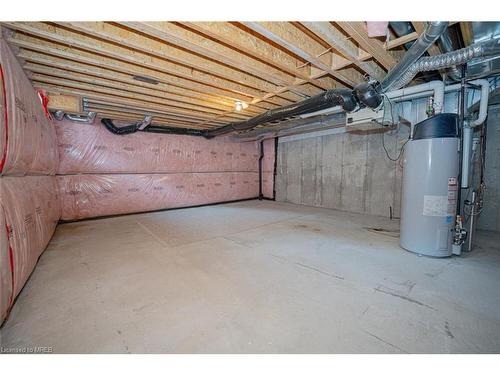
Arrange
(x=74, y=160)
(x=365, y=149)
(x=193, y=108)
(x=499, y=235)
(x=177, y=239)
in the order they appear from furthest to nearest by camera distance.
Answer: (x=365, y=149) < (x=74, y=160) < (x=193, y=108) < (x=499, y=235) < (x=177, y=239)

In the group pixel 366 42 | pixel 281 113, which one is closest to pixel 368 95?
pixel 366 42

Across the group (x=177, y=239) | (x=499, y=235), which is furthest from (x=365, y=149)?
(x=177, y=239)

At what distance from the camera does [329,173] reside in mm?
5711

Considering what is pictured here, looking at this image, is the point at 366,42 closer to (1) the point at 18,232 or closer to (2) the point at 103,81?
(2) the point at 103,81

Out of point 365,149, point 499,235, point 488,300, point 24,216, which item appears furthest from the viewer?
point 365,149

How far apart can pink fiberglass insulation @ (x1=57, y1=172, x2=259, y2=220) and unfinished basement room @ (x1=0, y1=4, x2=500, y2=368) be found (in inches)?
2.4

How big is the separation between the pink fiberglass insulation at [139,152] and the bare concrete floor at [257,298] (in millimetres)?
2072

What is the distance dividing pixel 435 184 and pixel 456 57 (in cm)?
127

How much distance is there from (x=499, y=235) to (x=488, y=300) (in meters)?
2.67

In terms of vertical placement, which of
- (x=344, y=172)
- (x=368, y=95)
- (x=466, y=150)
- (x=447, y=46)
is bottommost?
(x=344, y=172)

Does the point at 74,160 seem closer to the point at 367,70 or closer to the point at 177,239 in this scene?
the point at 177,239

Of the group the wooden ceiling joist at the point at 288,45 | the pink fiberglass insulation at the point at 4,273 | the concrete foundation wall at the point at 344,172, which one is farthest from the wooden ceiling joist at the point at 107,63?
the concrete foundation wall at the point at 344,172

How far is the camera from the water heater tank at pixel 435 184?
7.82 ft

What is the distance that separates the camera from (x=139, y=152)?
16.6ft
